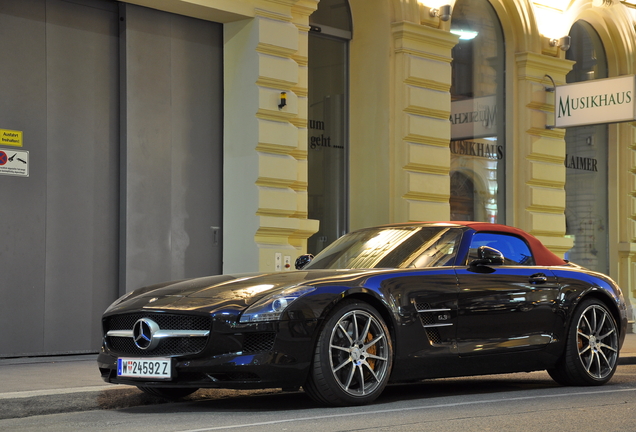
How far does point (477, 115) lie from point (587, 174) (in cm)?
368

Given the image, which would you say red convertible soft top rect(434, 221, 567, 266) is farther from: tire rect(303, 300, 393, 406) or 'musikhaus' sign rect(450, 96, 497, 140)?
'musikhaus' sign rect(450, 96, 497, 140)

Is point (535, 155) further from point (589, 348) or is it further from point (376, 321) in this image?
point (376, 321)

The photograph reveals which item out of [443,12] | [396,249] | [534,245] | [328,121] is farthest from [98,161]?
[443,12]

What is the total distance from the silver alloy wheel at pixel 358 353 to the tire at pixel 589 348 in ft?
7.07

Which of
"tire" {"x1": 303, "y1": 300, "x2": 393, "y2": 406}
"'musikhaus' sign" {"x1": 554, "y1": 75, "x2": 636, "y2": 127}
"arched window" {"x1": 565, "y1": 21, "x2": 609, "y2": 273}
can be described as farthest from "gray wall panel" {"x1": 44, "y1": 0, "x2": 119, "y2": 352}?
"arched window" {"x1": 565, "y1": 21, "x2": 609, "y2": 273}

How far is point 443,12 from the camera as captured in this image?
48.7 feet

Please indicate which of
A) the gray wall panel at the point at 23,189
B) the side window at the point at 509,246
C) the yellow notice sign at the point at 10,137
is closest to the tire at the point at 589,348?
the side window at the point at 509,246

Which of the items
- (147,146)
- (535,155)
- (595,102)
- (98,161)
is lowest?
(98,161)

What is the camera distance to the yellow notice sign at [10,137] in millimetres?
10734

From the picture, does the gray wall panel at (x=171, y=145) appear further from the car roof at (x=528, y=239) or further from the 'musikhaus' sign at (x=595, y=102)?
the 'musikhaus' sign at (x=595, y=102)

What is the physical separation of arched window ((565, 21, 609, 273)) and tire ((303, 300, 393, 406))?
482 inches

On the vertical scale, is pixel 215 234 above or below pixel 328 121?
below

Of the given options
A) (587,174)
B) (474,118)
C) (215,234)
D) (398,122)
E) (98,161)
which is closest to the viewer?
(98,161)

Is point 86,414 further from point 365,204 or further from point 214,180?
point 365,204
